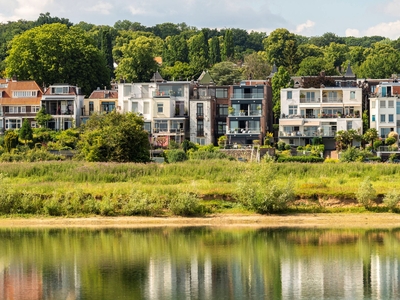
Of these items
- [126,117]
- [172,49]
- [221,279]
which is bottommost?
[221,279]

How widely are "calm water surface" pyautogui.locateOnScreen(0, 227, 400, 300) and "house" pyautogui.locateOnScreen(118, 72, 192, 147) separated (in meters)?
37.8

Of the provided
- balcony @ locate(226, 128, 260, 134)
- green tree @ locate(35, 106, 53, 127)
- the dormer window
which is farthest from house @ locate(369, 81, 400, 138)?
green tree @ locate(35, 106, 53, 127)

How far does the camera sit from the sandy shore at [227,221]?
53.3 meters

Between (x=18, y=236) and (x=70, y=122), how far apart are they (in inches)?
1800

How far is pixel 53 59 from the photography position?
102062 mm

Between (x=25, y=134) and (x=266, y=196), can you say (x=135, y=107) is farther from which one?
(x=266, y=196)

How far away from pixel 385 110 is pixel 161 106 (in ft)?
66.6

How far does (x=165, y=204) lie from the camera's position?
5597cm

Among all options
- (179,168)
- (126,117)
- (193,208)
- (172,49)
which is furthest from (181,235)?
(172,49)

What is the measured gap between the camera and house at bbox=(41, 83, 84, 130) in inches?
3740

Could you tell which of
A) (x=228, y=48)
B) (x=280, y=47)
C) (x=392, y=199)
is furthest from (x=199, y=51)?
(x=392, y=199)

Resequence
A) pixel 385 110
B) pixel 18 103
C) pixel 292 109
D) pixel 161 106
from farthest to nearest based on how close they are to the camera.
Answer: pixel 18 103, pixel 292 109, pixel 161 106, pixel 385 110

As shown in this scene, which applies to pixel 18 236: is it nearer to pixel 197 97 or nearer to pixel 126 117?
pixel 126 117

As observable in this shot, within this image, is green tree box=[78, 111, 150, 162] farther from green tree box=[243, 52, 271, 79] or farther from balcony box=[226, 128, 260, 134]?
green tree box=[243, 52, 271, 79]
